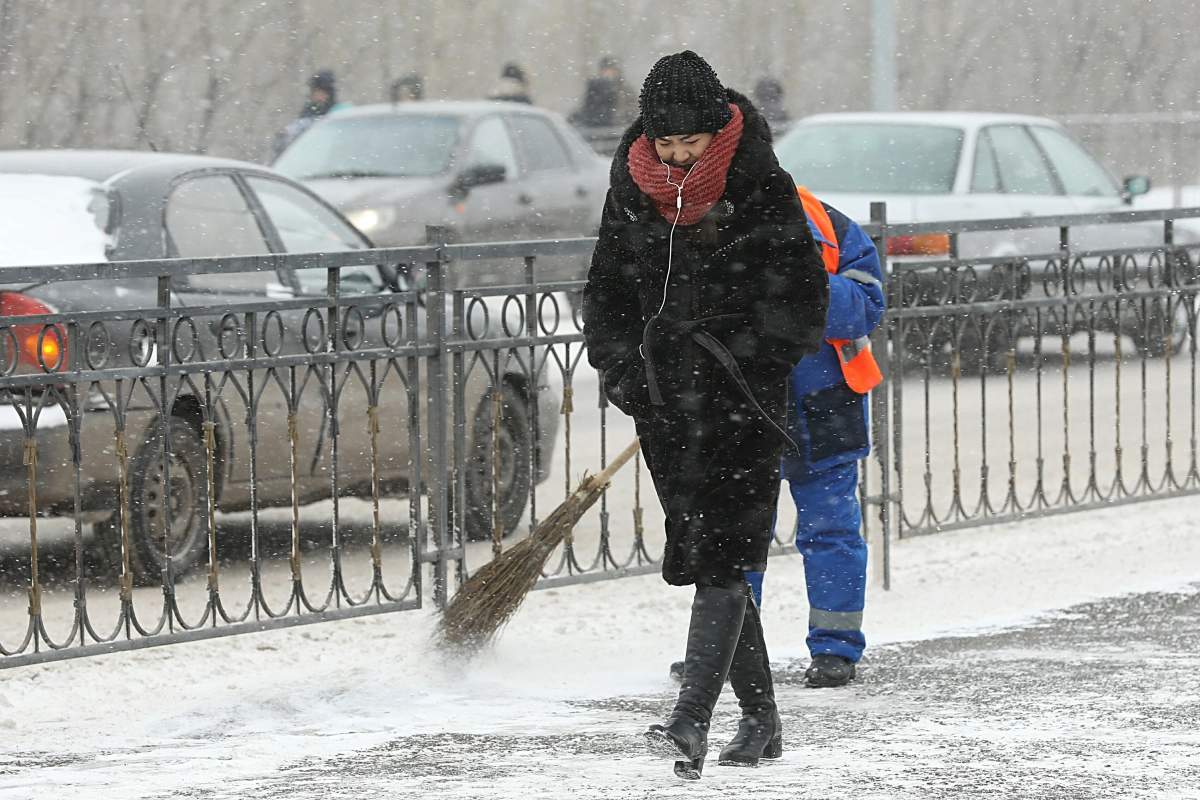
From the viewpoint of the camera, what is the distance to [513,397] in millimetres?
7855

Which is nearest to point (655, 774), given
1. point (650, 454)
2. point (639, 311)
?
point (650, 454)

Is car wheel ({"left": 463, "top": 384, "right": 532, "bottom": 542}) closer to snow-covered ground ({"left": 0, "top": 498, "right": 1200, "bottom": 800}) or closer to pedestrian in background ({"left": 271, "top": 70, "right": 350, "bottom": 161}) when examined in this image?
snow-covered ground ({"left": 0, "top": 498, "right": 1200, "bottom": 800})

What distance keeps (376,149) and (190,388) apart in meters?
9.85

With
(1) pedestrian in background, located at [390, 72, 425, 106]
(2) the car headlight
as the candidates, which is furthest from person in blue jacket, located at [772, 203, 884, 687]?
(1) pedestrian in background, located at [390, 72, 425, 106]

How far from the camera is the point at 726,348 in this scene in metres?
4.91

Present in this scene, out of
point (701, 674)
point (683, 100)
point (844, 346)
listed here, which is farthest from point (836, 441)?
point (683, 100)

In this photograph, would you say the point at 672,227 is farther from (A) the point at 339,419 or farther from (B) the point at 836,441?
(A) the point at 339,419

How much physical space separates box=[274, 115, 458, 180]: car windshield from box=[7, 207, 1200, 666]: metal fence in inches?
253

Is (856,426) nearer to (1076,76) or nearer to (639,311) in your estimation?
(639,311)

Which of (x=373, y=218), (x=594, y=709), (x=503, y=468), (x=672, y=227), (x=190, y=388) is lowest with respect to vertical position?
(x=594, y=709)

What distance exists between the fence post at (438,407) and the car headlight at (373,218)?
27.1 feet

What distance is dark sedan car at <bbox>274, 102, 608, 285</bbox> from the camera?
1500 cm

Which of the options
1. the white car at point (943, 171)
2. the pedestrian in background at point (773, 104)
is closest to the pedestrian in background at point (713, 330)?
the white car at point (943, 171)

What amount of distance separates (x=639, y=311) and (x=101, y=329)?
1614 mm
